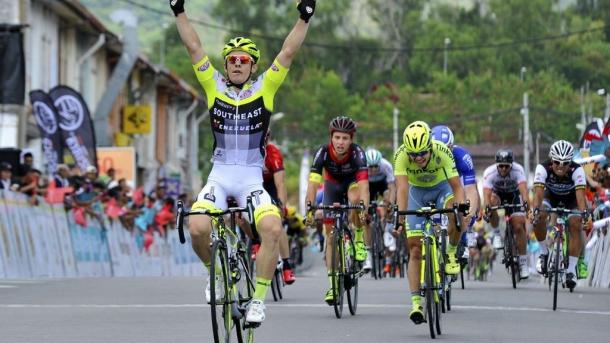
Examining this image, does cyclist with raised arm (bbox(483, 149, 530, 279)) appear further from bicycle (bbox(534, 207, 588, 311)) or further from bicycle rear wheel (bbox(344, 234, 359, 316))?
bicycle rear wheel (bbox(344, 234, 359, 316))

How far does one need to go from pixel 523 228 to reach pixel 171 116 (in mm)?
47015

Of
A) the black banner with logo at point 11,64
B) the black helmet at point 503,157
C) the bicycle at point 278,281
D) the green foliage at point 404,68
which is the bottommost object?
the bicycle at point 278,281

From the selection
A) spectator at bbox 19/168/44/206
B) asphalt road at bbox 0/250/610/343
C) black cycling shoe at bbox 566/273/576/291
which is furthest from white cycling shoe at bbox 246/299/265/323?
spectator at bbox 19/168/44/206

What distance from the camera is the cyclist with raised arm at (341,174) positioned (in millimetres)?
16906

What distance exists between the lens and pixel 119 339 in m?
12.7

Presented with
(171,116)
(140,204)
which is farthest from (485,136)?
(140,204)

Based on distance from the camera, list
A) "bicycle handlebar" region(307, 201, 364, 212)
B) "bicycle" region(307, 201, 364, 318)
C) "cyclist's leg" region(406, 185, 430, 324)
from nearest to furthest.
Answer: "cyclist's leg" region(406, 185, 430, 324) → "bicycle" region(307, 201, 364, 318) → "bicycle handlebar" region(307, 201, 364, 212)

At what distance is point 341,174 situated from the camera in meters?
18.0

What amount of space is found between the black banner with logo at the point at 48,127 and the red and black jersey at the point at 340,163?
14.5 meters

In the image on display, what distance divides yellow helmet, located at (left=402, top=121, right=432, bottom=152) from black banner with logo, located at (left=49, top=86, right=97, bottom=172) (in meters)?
19.6

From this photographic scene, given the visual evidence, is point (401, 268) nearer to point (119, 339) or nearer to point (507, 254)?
point (507, 254)

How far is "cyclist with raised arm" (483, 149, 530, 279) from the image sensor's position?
22.0m

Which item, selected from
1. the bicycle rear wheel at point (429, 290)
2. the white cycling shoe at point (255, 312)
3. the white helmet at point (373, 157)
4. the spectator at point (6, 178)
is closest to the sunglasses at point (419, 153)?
the bicycle rear wheel at point (429, 290)

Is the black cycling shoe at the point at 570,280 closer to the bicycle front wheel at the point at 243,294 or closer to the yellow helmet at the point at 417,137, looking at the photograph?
the yellow helmet at the point at 417,137
